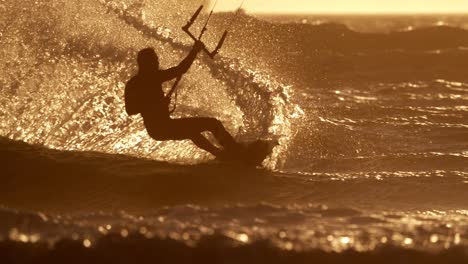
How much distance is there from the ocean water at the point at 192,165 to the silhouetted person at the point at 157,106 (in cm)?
57

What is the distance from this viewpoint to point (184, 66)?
10.2 metres

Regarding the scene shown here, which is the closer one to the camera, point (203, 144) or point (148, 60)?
point (148, 60)

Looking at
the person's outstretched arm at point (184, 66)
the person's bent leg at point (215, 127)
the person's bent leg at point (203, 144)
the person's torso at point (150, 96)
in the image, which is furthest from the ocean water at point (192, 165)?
the person's outstretched arm at point (184, 66)

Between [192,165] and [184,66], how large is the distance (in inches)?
69.4

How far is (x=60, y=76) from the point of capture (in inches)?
585

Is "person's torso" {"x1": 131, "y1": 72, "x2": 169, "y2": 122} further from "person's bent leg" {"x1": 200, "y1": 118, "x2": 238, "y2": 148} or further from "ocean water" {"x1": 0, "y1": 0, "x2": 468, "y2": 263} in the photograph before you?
"ocean water" {"x1": 0, "y1": 0, "x2": 468, "y2": 263}

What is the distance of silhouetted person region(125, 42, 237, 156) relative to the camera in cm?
1042

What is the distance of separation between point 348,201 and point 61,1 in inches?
364

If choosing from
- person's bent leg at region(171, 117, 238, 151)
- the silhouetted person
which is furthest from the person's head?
person's bent leg at region(171, 117, 238, 151)

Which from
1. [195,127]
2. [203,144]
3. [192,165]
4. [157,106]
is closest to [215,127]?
[195,127]

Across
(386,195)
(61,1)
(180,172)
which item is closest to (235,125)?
(180,172)

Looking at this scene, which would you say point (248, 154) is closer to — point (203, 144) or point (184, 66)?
point (203, 144)

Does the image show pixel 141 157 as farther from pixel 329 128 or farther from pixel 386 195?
pixel 329 128

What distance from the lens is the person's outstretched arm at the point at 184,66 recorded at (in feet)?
33.0
